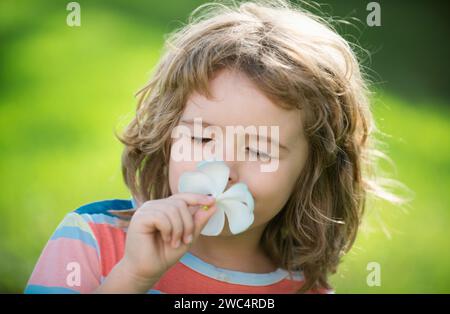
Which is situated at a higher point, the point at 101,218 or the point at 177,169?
the point at 177,169

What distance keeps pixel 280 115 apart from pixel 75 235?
719mm

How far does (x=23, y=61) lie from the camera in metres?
4.43

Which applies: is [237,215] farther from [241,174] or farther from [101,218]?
[101,218]

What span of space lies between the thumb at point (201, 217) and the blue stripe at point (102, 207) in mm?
555

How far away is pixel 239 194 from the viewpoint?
6.11 feet

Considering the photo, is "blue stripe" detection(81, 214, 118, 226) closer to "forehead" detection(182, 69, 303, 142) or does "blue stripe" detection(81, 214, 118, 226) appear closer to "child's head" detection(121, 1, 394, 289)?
"child's head" detection(121, 1, 394, 289)

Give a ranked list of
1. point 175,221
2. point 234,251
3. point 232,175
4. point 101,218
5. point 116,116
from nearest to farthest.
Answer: point 175,221, point 232,175, point 101,218, point 234,251, point 116,116

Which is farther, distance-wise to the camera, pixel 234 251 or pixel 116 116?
pixel 116 116

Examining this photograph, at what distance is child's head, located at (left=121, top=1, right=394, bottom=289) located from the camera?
6.91 feet

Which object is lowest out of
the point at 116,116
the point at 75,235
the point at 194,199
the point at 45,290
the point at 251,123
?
the point at 45,290

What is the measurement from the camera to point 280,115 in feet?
6.98

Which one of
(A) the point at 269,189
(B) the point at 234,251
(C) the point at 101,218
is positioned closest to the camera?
(A) the point at 269,189

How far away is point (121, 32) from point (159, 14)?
1.12ft

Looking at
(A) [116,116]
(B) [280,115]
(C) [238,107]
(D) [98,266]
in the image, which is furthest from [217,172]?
(A) [116,116]
